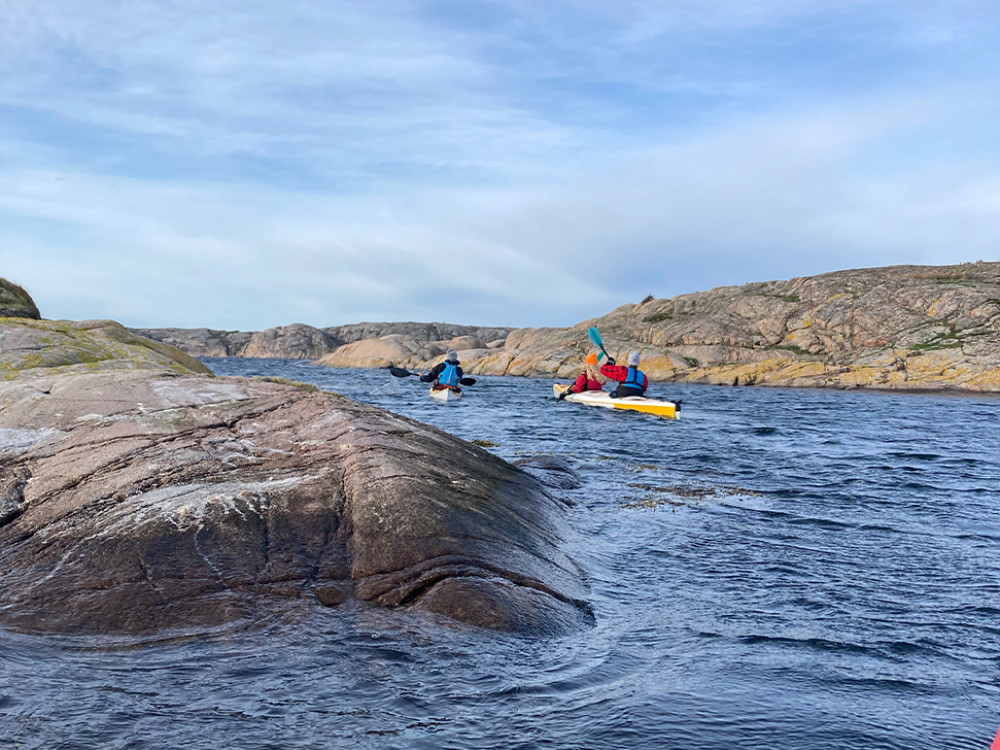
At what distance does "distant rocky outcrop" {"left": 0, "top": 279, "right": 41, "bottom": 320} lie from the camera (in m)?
14.6

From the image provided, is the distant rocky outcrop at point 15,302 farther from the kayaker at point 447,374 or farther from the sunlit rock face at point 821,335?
the sunlit rock face at point 821,335

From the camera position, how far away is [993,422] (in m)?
27.0

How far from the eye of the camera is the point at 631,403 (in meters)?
29.2

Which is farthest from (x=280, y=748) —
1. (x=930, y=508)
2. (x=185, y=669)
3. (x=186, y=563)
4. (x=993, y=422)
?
(x=993, y=422)

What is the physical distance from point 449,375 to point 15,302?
19.4 metres

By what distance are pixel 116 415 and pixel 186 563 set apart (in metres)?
2.54

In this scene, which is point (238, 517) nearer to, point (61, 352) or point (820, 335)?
point (61, 352)

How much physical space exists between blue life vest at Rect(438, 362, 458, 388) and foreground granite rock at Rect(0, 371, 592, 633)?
2470 cm

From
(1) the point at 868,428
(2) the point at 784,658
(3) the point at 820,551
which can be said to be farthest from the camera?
(1) the point at 868,428

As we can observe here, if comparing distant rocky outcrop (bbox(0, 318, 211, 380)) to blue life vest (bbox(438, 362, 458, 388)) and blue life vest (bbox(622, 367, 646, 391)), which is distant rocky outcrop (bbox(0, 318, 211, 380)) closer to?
blue life vest (bbox(438, 362, 458, 388))

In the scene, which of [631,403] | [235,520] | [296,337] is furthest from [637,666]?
[296,337]

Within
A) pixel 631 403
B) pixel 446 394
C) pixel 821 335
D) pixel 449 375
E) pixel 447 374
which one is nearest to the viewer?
pixel 631 403

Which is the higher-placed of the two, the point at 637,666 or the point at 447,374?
the point at 447,374

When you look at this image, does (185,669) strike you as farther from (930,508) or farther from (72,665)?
(930,508)
